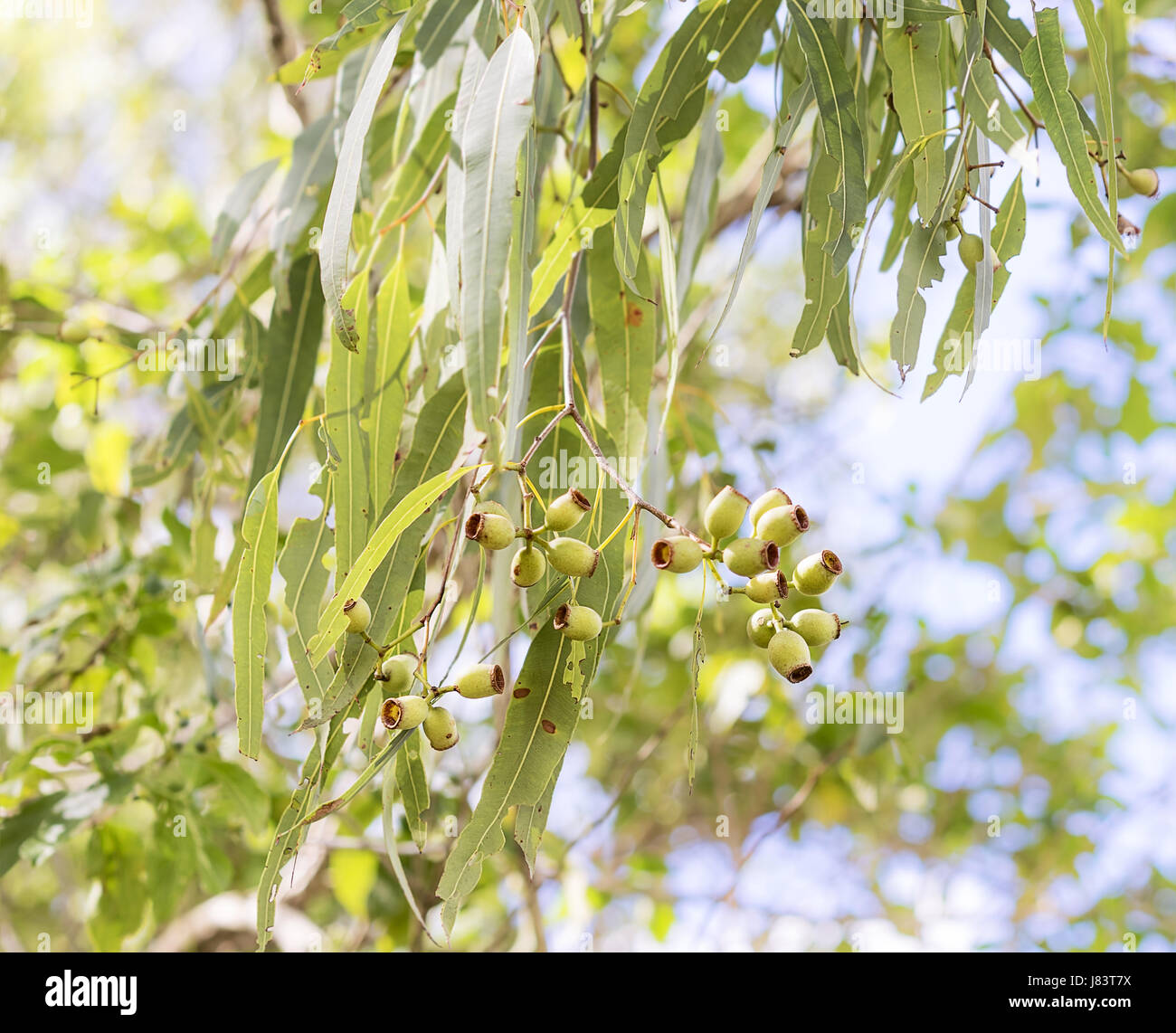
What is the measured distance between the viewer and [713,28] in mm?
846

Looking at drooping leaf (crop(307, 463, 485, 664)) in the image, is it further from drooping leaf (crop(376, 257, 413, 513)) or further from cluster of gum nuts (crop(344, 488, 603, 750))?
drooping leaf (crop(376, 257, 413, 513))

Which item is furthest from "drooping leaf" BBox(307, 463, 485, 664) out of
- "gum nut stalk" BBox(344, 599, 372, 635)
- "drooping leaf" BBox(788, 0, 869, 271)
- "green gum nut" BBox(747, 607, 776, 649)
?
"drooping leaf" BBox(788, 0, 869, 271)

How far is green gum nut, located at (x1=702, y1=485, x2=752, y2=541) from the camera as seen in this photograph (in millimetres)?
632

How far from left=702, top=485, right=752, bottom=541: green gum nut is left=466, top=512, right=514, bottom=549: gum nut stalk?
14 cm

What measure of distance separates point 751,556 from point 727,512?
0.04m

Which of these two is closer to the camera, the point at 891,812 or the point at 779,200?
the point at 779,200

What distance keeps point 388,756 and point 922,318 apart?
57 centimetres

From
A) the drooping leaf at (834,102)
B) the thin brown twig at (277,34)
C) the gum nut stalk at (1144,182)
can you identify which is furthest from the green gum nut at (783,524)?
the thin brown twig at (277,34)

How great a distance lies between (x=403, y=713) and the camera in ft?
2.05

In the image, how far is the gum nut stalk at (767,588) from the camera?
61 cm
